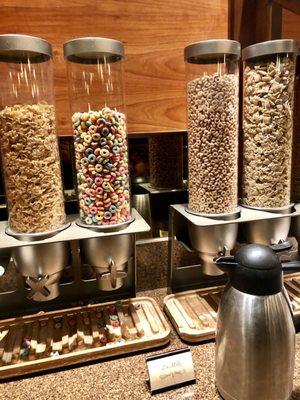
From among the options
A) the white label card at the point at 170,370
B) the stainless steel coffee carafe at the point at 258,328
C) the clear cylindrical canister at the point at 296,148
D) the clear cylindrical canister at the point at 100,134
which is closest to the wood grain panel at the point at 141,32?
the clear cylindrical canister at the point at 100,134

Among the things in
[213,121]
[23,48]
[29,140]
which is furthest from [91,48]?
[213,121]

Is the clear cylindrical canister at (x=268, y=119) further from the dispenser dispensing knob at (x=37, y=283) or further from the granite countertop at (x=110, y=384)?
the dispenser dispensing knob at (x=37, y=283)

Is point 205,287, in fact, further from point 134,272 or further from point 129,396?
point 129,396

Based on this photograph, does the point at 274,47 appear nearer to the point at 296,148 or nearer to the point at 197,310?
the point at 296,148

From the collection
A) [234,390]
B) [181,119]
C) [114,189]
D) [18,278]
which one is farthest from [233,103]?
[18,278]

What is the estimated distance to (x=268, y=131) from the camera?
2.99 ft

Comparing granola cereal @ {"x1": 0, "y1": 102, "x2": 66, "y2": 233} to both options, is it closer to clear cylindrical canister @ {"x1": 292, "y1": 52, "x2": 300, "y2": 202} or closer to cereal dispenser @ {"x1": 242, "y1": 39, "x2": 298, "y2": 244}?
cereal dispenser @ {"x1": 242, "y1": 39, "x2": 298, "y2": 244}

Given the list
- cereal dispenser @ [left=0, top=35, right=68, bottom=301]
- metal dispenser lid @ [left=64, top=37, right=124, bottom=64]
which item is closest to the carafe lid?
cereal dispenser @ [left=0, top=35, right=68, bottom=301]

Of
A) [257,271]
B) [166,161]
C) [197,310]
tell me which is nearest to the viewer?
[257,271]

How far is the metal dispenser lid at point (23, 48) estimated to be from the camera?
694mm

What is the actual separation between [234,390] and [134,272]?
1.68ft

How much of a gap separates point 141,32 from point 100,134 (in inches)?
13.4

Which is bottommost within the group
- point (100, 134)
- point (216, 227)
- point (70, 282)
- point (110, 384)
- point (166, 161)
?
point (110, 384)

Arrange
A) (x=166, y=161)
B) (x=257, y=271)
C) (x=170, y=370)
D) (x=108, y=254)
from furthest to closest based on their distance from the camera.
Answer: (x=166, y=161) < (x=108, y=254) < (x=170, y=370) < (x=257, y=271)
